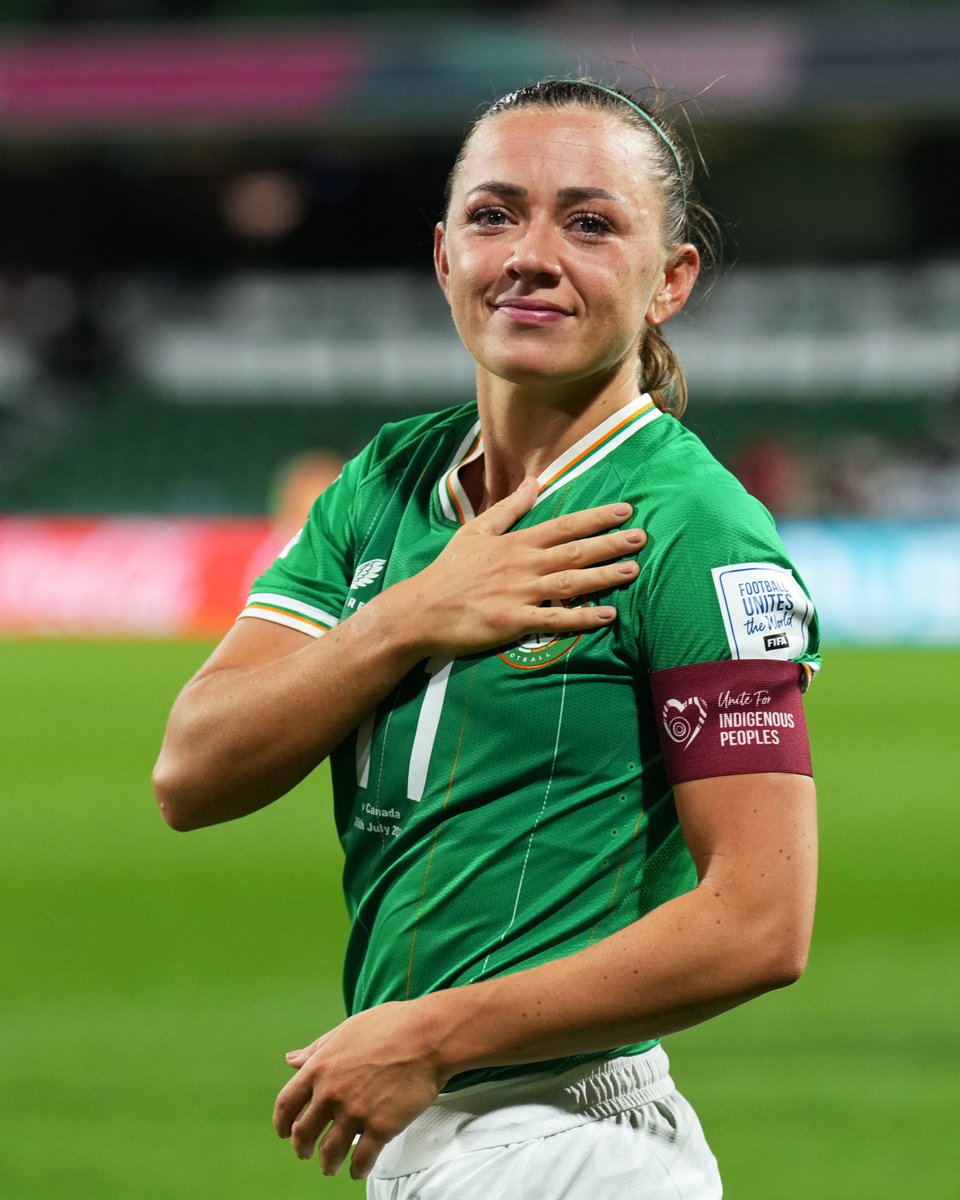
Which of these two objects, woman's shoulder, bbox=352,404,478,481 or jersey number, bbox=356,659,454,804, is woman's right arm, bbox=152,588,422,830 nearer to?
jersey number, bbox=356,659,454,804

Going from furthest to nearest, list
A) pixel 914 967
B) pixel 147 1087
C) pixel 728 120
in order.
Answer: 1. pixel 728 120
2. pixel 914 967
3. pixel 147 1087

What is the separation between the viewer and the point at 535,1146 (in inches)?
75.2

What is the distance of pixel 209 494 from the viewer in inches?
994

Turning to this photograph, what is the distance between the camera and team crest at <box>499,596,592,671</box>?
1861mm

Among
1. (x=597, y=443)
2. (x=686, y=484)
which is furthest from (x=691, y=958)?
(x=597, y=443)

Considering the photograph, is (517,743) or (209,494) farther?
(209,494)

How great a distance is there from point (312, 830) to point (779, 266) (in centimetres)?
1958

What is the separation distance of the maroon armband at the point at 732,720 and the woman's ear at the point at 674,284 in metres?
0.51

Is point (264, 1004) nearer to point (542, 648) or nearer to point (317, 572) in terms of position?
point (317, 572)

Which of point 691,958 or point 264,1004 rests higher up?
point 691,958

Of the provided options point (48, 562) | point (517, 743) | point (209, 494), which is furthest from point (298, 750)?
point (209, 494)

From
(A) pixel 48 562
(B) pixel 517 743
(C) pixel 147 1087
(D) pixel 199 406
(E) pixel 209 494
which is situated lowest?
(C) pixel 147 1087

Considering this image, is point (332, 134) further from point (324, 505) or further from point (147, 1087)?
point (324, 505)

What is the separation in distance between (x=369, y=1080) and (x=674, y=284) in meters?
0.99
